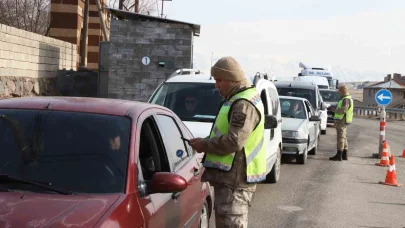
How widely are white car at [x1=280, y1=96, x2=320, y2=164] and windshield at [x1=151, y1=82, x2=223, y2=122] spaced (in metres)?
4.47

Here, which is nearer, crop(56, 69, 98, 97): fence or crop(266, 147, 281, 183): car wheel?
crop(266, 147, 281, 183): car wheel

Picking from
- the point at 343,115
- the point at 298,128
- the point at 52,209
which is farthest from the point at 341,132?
the point at 52,209

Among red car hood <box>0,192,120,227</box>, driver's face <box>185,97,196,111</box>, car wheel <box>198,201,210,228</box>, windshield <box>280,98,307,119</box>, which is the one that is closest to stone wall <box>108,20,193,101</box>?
windshield <box>280,98,307,119</box>

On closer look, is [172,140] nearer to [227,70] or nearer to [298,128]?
[227,70]

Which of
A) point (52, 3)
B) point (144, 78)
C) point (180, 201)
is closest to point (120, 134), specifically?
point (180, 201)

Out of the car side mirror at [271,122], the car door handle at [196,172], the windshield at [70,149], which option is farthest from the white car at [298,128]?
the windshield at [70,149]

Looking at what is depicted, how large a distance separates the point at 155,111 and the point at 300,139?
29.9 feet

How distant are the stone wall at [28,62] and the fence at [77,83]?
1.35ft

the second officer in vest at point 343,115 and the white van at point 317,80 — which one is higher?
the white van at point 317,80

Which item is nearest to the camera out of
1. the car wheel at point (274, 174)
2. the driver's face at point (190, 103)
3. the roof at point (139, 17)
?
the driver's face at point (190, 103)

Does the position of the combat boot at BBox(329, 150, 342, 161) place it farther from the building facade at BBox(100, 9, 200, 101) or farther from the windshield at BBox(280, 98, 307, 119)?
the building facade at BBox(100, 9, 200, 101)

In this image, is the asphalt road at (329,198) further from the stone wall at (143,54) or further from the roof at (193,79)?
the stone wall at (143,54)

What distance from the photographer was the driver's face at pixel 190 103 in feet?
31.9

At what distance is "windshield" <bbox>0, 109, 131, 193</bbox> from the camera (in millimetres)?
4086
